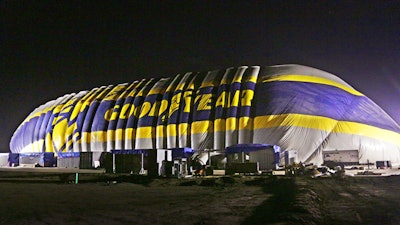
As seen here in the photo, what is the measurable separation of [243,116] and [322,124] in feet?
30.6

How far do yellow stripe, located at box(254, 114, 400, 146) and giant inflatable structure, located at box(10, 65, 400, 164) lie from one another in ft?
0.37

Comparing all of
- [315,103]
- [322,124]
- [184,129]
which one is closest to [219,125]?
[184,129]

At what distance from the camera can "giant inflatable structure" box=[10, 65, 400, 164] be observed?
41.4 metres

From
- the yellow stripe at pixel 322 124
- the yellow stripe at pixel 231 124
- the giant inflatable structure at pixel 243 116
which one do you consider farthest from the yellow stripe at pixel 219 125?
the yellow stripe at pixel 322 124

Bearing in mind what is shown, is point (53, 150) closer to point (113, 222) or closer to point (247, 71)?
point (247, 71)

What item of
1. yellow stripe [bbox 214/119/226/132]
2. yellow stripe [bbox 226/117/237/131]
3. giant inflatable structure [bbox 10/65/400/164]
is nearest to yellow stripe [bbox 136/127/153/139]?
giant inflatable structure [bbox 10/65/400/164]

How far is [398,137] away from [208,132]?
938 inches

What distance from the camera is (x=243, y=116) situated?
143 feet

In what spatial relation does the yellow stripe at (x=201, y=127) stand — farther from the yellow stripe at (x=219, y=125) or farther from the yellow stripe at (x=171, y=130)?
the yellow stripe at (x=171, y=130)

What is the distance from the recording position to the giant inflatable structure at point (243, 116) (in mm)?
41375

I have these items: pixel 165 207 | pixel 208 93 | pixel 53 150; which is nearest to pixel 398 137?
pixel 208 93

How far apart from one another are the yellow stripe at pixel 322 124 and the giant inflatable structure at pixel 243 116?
0.11 m

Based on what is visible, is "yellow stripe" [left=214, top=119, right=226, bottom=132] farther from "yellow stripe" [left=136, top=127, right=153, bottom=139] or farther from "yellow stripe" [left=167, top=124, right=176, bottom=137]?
"yellow stripe" [left=136, top=127, right=153, bottom=139]

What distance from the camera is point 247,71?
49.4m
